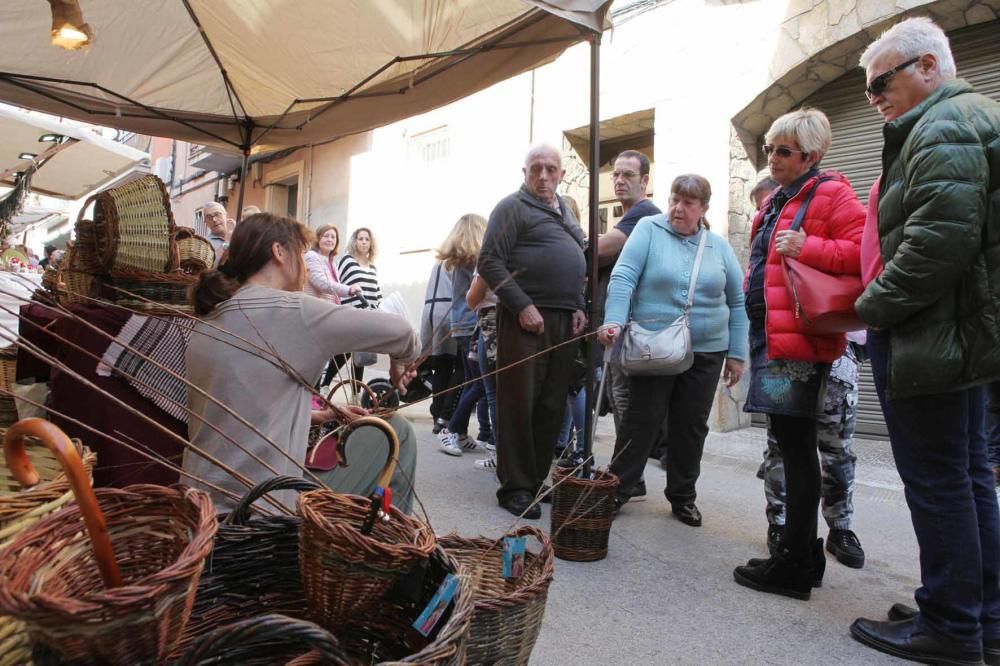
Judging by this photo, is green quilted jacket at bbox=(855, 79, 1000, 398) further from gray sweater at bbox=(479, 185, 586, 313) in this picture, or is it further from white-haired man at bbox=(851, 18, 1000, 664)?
gray sweater at bbox=(479, 185, 586, 313)

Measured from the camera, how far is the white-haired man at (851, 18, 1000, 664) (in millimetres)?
1851

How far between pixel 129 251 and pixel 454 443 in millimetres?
3054

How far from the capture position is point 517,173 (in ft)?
26.9

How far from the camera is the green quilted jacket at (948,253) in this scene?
72.4 inches

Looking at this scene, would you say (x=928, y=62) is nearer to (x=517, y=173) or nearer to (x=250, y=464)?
(x=250, y=464)

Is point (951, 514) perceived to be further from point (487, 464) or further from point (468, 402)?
point (468, 402)

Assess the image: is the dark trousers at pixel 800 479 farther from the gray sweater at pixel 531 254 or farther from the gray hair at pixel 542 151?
the gray hair at pixel 542 151

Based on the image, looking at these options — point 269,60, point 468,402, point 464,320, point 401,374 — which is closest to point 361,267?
point 468,402

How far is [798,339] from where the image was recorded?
2.42m

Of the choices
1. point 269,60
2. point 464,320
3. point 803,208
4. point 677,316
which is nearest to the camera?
point 803,208

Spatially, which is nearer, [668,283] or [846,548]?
[846,548]

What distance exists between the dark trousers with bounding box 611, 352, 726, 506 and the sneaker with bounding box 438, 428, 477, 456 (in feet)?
5.94

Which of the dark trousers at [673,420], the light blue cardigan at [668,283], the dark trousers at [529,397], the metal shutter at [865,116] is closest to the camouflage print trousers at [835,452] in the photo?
the dark trousers at [673,420]

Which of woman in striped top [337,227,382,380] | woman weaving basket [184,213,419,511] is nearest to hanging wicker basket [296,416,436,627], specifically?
woman weaving basket [184,213,419,511]
